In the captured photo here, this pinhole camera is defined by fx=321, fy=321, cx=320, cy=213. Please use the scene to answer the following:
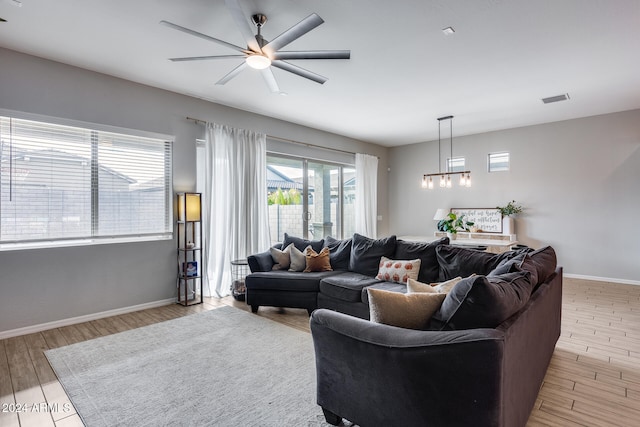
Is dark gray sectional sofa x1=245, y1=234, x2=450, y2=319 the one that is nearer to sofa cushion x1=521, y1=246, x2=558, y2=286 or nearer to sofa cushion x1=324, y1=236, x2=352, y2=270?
sofa cushion x1=324, y1=236, x2=352, y2=270

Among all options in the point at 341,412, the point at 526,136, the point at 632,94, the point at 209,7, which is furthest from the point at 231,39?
the point at 526,136

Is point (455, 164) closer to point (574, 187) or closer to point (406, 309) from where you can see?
point (574, 187)

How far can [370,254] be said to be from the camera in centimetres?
407

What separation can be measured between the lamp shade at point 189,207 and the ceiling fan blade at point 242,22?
239 cm

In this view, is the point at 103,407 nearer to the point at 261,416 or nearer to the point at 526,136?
the point at 261,416

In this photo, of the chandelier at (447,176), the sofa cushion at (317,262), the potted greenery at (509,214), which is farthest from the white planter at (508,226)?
the sofa cushion at (317,262)

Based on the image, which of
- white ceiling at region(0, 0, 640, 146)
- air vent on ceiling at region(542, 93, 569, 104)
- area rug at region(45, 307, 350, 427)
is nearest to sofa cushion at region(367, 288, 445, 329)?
area rug at region(45, 307, 350, 427)

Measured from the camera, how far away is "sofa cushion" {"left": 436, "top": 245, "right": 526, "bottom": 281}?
315cm

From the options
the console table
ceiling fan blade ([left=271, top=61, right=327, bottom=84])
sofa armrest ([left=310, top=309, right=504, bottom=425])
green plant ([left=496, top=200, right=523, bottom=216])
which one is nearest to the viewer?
sofa armrest ([left=310, top=309, right=504, bottom=425])

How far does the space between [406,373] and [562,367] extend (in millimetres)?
2019

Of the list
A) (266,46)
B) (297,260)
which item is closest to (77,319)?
(297,260)

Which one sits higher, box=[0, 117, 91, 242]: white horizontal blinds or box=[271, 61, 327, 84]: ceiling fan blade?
box=[271, 61, 327, 84]: ceiling fan blade

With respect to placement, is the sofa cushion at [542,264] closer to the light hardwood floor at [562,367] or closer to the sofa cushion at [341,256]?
the light hardwood floor at [562,367]

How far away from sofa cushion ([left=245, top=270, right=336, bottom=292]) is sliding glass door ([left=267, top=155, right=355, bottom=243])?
1.74m
